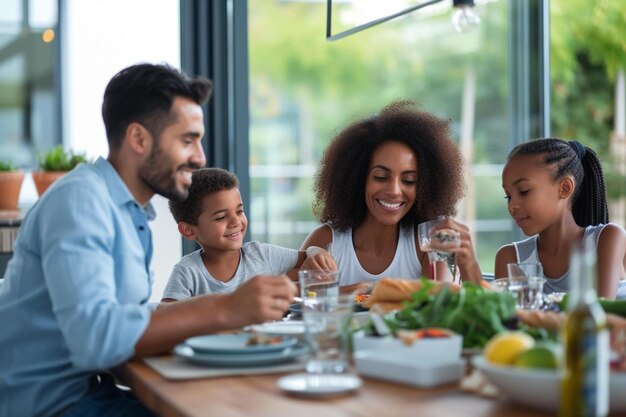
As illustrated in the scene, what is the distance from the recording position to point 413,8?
2.59m

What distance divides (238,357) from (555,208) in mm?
1564

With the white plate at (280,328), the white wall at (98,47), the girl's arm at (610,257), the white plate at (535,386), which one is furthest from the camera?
the white wall at (98,47)

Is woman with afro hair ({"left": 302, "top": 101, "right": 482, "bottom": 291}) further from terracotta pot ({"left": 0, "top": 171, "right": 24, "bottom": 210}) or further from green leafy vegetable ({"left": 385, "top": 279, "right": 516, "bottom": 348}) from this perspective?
terracotta pot ({"left": 0, "top": 171, "right": 24, "bottom": 210})

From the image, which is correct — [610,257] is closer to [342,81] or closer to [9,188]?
[9,188]

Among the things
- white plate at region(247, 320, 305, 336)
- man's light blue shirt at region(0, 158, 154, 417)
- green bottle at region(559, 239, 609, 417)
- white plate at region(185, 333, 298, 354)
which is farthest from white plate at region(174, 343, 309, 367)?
green bottle at region(559, 239, 609, 417)

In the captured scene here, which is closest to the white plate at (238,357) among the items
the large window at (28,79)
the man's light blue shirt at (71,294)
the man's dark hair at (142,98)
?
the man's light blue shirt at (71,294)

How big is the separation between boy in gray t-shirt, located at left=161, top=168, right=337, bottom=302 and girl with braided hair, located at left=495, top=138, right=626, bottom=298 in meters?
0.65

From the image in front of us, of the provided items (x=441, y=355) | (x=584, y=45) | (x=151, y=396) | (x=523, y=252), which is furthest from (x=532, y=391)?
(x=584, y=45)

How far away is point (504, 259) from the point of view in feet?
9.50

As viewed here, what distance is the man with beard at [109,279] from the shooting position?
1571mm

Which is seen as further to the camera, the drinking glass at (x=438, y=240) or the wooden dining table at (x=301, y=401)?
the drinking glass at (x=438, y=240)

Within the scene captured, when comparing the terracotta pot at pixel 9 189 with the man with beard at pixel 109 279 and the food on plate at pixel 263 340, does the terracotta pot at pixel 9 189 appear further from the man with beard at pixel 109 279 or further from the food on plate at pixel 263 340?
the food on plate at pixel 263 340

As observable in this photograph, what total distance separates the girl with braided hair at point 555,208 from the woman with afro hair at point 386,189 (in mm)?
255

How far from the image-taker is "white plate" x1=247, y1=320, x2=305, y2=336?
5.98ft
